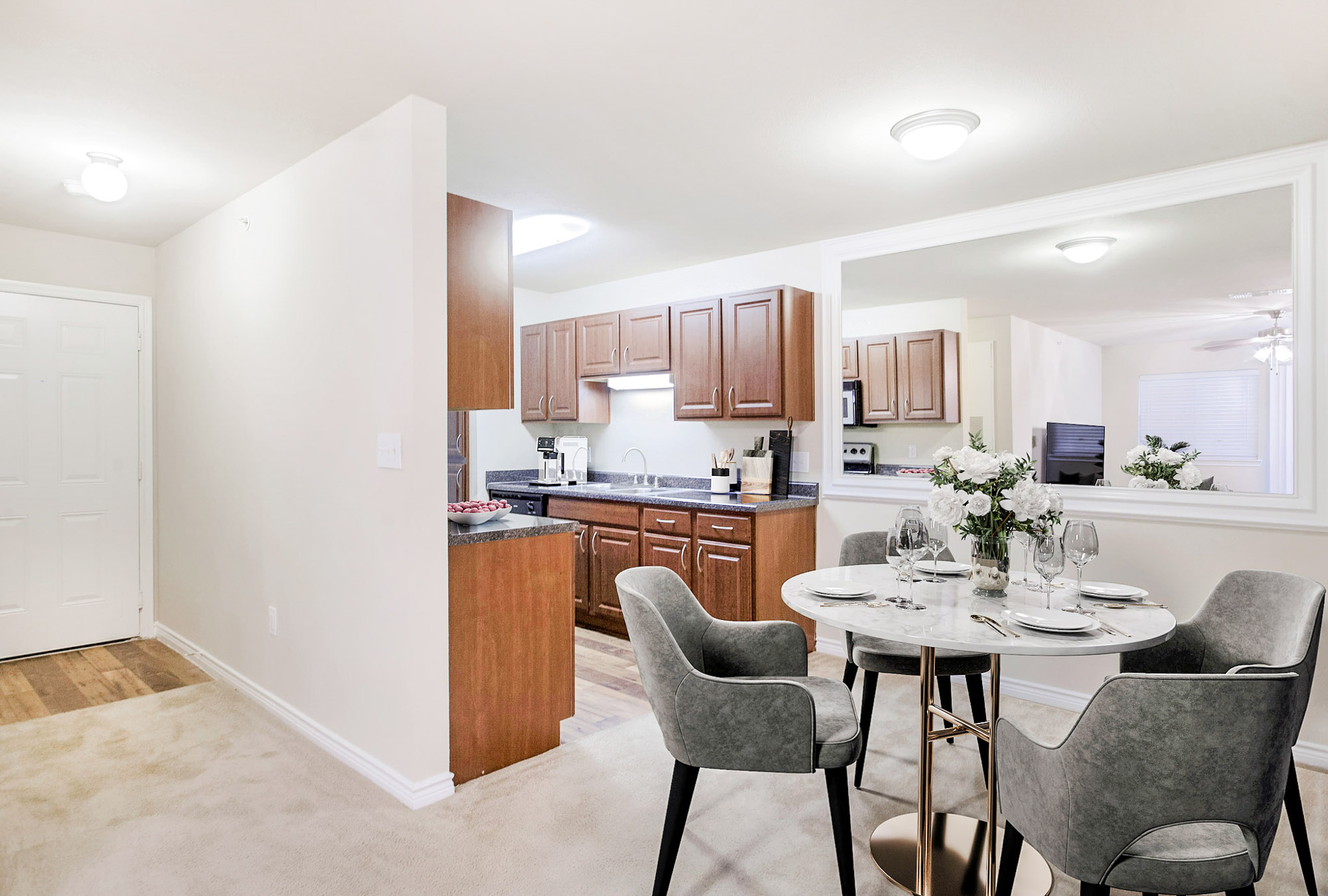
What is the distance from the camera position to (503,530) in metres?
2.84

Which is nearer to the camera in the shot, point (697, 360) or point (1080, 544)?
point (1080, 544)

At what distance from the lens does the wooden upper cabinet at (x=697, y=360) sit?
4.51 m

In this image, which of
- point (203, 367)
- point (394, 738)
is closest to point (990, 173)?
point (394, 738)

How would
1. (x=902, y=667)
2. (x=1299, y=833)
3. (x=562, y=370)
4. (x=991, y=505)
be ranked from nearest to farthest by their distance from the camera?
(x=1299, y=833) < (x=991, y=505) < (x=902, y=667) < (x=562, y=370)

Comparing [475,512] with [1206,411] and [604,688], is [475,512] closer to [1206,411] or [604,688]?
[604,688]

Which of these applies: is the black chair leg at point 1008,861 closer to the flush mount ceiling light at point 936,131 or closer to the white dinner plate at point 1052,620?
the white dinner plate at point 1052,620

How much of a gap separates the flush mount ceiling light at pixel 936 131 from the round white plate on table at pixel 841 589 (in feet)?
5.20

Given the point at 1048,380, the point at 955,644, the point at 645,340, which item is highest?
the point at 645,340

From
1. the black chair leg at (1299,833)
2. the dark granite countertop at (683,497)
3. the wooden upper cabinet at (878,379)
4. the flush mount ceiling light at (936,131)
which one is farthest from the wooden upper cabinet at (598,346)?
the black chair leg at (1299,833)

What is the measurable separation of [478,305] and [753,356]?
190 centimetres

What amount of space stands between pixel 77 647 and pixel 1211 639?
5537 mm

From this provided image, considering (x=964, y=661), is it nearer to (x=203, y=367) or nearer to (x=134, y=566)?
(x=203, y=367)

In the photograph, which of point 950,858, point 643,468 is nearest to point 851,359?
point 643,468

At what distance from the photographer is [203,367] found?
3975 millimetres
